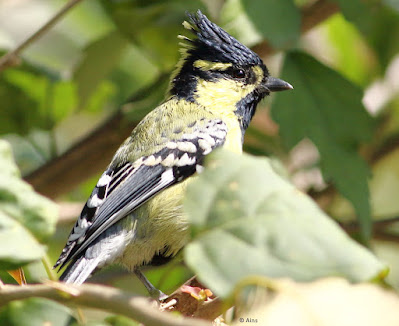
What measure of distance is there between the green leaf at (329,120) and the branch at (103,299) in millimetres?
1550

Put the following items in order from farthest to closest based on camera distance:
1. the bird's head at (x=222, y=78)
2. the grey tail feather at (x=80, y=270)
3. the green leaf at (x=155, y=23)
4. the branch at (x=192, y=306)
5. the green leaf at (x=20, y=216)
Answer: the bird's head at (x=222, y=78) < the green leaf at (x=155, y=23) < the grey tail feather at (x=80, y=270) < the branch at (x=192, y=306) < the green leaf at (x=20, y=216)

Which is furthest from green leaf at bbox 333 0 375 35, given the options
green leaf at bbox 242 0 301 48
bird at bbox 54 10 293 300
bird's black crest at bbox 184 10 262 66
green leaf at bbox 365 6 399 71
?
green leaf at bbox 365 6 399 71

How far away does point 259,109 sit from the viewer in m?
3.44

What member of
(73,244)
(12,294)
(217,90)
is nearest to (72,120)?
(217,90)

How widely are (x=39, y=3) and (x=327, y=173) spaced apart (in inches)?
79.5

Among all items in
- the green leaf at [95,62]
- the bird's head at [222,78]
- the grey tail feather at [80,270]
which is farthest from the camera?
the bird's head at [222,78]

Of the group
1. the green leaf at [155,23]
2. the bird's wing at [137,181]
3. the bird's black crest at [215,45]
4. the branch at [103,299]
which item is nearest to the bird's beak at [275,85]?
the bird's black crest at [215,45]

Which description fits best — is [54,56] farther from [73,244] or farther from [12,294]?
[12,294]

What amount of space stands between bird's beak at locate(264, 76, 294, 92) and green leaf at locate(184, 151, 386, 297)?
169cm

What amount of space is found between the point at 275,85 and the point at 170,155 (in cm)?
69

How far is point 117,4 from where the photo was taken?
313 cm

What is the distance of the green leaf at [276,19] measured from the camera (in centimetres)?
254

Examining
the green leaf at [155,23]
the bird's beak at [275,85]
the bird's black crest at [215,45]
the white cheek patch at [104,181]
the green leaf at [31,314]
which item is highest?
the green leaf at [155,23]

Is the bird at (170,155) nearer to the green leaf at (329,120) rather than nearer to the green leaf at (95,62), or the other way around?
the green leaf at (329,120)
